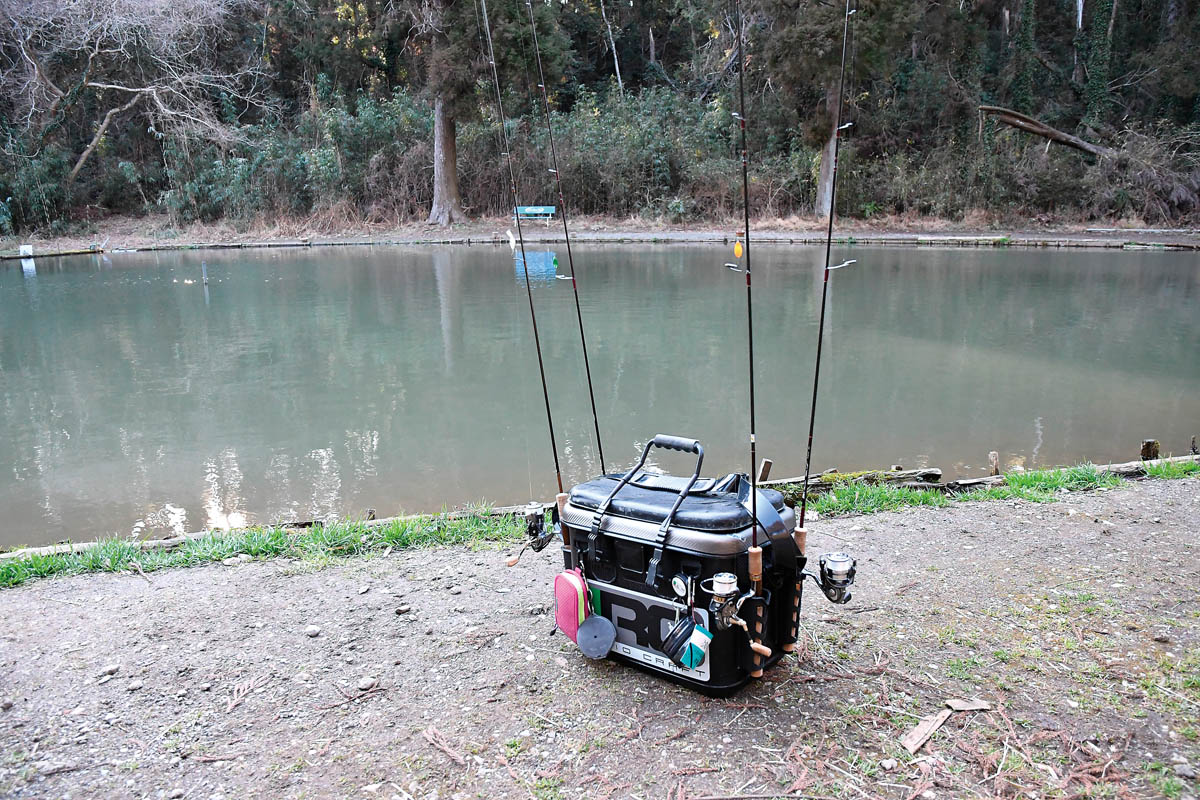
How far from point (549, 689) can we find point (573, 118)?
22.9 metres

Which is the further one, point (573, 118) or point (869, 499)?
point (573, 118)

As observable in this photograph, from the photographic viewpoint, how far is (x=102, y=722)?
2303 mm

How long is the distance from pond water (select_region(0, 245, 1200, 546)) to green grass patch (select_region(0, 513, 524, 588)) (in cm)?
78

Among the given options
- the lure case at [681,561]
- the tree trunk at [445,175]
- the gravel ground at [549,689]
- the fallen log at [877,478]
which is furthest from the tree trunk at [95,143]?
the lure case at [681,561]

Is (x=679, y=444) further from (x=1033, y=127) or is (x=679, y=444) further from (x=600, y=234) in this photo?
(x=1033, y=127)

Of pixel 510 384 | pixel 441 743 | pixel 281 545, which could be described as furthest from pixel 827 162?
pixel 441 743

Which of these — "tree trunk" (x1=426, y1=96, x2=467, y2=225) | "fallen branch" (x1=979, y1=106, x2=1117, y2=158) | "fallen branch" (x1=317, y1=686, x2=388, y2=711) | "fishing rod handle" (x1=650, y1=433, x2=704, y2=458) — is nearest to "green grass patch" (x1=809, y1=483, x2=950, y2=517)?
"fishing rod handle" (x1=650, y1=433, x2=704, y2=458)

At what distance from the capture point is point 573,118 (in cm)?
2367

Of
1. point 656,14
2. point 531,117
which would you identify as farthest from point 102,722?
point 656,14

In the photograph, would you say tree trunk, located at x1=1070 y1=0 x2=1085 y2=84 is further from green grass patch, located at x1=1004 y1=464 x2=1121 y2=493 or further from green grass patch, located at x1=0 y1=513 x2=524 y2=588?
green grass patch, located at x1=0 y1=513 x2=524 y2=588

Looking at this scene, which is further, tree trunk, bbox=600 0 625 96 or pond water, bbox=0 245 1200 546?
tree trunk, bbox=600 0 625 96

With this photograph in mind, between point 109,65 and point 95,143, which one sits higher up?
point 109,65

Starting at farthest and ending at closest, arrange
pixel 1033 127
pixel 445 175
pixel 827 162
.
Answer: pixel 445 175 < pixel 1033 127 < pixel 827 162

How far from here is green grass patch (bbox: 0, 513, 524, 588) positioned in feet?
10.9
